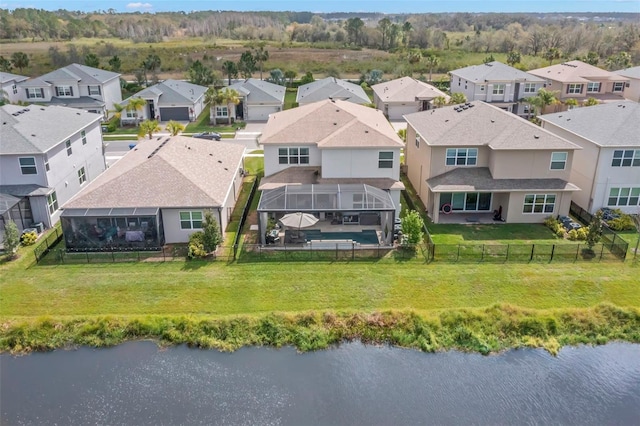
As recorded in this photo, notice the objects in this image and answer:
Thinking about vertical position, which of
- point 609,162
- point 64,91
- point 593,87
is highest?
point 593,87

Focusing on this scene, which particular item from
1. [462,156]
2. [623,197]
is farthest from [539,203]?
[623,197]

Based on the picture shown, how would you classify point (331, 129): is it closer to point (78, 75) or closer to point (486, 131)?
point (486, 131)

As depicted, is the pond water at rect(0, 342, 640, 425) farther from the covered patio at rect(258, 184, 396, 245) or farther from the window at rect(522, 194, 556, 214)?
the window at rect(522, 194, 556, 214)

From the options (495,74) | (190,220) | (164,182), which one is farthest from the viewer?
(495,74)

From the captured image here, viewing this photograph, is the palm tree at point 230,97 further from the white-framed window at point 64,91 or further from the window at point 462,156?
the window at point 462,156

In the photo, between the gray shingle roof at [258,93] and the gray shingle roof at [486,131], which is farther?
the gray shingle roof at [258,93]

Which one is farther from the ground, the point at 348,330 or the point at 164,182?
the point at 164,182

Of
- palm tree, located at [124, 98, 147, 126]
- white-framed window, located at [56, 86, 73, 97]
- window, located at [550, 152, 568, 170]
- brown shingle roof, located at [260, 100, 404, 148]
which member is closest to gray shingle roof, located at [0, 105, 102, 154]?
brown shingle roof, located at [260, 100, 404, 148]

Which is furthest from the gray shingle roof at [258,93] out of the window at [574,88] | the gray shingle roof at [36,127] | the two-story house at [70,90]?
the window at [574,88]
